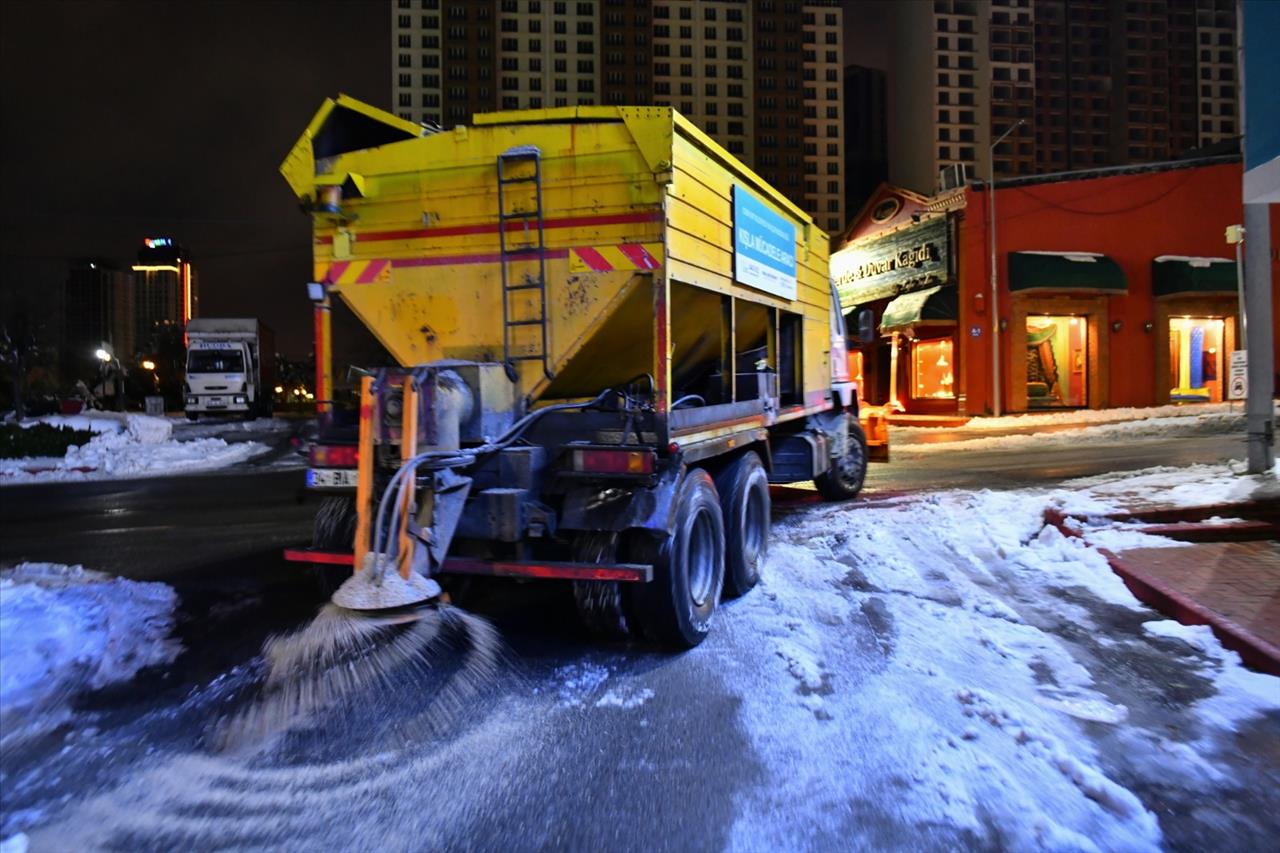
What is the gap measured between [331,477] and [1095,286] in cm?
2597

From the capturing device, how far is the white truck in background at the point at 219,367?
31.5 m

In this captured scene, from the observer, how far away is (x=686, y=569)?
16.9 feet

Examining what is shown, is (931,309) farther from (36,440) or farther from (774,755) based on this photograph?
(774,755)

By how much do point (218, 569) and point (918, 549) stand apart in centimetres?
638

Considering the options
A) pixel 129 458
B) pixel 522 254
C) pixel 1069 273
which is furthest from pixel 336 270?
pixel 1069 273

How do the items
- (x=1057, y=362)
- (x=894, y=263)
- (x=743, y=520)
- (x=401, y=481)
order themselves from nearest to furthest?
(x=401, y=481) < (x=743, y=520) < (x=1057, y=362) < (x=894, y=263)

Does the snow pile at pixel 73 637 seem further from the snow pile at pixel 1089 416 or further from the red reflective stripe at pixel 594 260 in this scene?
the snow pile at pixel 1089 416

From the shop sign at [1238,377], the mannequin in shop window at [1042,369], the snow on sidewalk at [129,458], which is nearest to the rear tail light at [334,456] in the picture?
the shop sign at [1238,377]

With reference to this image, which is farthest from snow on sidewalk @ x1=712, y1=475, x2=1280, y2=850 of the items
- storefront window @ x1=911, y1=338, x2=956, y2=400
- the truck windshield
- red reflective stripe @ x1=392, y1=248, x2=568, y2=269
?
the truck windshield

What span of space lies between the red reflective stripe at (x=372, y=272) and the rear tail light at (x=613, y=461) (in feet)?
6.71

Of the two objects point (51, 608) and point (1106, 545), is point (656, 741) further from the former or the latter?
point (1106, 545)

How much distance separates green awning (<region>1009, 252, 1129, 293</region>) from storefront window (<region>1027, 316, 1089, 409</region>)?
171cm

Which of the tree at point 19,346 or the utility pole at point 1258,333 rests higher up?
the tree at point 19,346

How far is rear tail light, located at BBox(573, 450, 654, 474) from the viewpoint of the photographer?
15.5 feet
